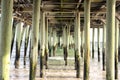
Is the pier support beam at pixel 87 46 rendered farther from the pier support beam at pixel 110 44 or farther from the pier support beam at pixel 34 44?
the pier support beam at pixel 110 44

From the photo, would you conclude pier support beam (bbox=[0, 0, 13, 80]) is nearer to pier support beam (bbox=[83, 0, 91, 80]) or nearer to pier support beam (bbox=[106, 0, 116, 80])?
pier support beam (bbox=[106, 0, 116, 80])

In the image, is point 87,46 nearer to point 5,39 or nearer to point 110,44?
point 110,44

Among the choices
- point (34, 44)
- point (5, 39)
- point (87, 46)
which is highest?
point (5, 39)

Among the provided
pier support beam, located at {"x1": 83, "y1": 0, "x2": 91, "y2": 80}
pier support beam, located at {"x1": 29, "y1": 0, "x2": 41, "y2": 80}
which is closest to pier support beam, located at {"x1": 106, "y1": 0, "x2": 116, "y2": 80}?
pier support beam, located at {"x1": 83, "y1": 0, "x2": 91, "y2": 80}

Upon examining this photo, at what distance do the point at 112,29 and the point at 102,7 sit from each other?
743 centimetres

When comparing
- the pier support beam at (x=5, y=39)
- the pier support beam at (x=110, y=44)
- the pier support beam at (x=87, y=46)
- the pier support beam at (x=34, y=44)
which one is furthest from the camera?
the pier support beam at (x=87, y=46)

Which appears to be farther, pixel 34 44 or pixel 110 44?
pixel 34 44

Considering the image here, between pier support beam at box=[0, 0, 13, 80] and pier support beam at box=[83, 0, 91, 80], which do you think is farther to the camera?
pier support beam at box=[83, 0, 91, 80]

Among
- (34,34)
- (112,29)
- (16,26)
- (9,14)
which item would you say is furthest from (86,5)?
(16,26)

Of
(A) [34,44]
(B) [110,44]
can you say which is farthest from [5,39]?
(A) [34,44]

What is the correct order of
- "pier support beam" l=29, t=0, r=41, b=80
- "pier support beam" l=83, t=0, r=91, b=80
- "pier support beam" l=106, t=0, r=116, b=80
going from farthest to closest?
"pier support beam" l=83, t=0, r=91, b=80 < "pier support beam" l=29, t=0, r=41, b=80 < "pier support beam" l=106, t=0, r=116, b=80

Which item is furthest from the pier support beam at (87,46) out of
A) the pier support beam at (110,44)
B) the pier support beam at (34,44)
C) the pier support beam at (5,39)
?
the pier support beam at (5,39)

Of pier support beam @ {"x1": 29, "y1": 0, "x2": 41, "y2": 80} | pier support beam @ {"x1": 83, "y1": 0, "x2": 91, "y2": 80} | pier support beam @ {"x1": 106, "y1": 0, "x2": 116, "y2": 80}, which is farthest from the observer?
pier support beam @ {"x1": 83, "y1": 0, "x2": 91, "y2": 80}

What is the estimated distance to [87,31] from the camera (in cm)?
1472
